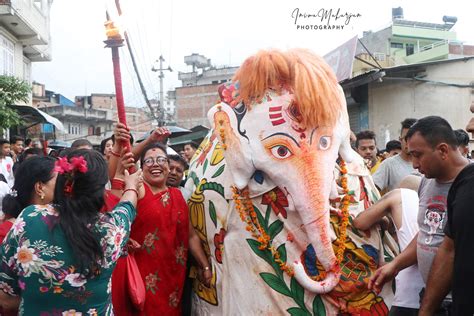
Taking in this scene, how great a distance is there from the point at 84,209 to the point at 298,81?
140 cm

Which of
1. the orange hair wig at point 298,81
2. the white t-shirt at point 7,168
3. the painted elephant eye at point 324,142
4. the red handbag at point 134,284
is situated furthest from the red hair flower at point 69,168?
the white t-shirt at point 7,168

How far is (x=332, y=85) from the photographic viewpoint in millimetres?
3295

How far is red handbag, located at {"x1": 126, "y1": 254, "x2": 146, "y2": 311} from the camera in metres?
3.22

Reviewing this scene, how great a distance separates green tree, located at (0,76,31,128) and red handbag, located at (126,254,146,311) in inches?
368

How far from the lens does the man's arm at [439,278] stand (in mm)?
2632

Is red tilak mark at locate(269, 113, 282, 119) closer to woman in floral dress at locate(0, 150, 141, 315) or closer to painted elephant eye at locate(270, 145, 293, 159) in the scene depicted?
painted elephant eye at locate(270, 145, 293, 159)

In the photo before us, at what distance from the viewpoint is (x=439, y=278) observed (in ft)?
8.82

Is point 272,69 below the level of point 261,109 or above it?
above

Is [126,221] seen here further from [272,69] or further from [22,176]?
[272,69]

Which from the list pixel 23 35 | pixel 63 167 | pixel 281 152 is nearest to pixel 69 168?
pixel 63 167

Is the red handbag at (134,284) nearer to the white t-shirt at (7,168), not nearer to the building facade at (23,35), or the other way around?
the white t-shirt at (7,168)

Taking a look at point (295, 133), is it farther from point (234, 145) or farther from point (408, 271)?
point (408, 271)

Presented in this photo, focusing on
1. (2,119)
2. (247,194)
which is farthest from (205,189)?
(2,119)

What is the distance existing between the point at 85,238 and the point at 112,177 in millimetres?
1237
